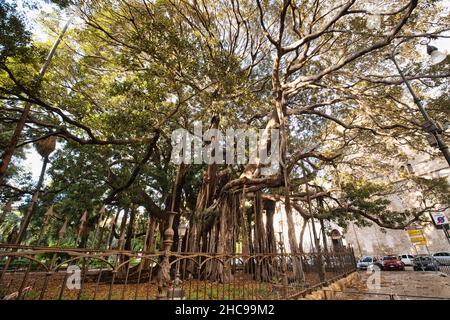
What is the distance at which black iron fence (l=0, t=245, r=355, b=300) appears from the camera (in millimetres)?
1486

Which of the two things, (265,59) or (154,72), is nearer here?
(154,72)

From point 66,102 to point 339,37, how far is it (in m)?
8.70

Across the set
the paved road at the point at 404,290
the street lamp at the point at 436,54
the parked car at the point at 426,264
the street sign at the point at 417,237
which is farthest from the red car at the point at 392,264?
the street lamp at the point at 436,54

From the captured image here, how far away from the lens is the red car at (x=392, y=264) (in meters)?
13.2

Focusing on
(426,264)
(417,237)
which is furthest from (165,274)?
(426,264)

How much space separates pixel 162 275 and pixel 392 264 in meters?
17.2

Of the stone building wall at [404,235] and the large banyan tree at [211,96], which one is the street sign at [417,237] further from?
the stone building wall at [404,235]

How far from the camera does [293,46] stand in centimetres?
527

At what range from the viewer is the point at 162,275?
2092 mm

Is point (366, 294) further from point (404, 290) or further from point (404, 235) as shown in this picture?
point (404, 235)

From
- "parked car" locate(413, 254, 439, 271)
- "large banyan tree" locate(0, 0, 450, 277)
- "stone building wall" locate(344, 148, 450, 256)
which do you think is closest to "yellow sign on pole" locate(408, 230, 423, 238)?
"large banyan tree" locate(0, 0, 450, 277)
